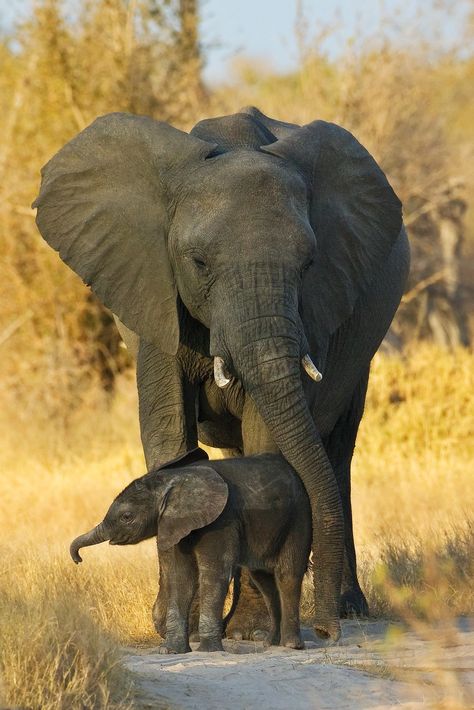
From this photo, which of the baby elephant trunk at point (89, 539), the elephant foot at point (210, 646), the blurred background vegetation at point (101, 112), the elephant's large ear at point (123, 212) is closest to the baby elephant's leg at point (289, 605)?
the elephant foot at point (210, 646)

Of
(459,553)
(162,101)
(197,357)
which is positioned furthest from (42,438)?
(197,357)

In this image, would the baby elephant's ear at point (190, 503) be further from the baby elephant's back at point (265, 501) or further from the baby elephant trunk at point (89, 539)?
the baby elephant trunk at point (89, 539)

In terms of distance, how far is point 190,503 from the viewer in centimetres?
669

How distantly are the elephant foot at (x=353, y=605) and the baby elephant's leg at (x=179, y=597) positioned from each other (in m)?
1.77

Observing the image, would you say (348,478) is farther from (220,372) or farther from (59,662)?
(59,662)

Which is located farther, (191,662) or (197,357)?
(197,357)

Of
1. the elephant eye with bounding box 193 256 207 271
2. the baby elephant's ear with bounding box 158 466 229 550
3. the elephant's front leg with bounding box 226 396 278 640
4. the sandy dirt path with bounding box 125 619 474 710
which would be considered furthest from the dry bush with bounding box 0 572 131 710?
the elephant eye with bounding box 193 256 207 271

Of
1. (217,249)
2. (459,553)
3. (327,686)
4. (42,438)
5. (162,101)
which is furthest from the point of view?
(162,101)

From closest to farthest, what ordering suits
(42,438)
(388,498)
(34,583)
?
1. (34,583)
2. (388,498)
3. (42,438)

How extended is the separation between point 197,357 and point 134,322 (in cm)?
35

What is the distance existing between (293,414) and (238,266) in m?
0.69

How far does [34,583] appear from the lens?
8047 millimetres

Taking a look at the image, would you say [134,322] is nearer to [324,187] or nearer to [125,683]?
[324,187]

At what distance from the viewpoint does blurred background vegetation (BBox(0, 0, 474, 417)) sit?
17.2m
